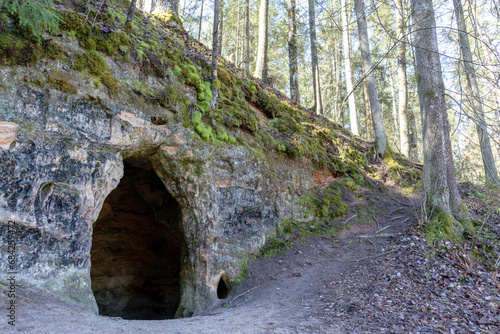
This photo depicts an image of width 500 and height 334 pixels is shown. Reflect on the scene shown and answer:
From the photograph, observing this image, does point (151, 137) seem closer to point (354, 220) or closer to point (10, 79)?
point (10, 79)

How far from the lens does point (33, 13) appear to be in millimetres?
4551

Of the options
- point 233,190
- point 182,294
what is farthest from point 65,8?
point 182,294

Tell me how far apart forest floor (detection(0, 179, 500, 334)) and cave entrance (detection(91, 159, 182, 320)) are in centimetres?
413

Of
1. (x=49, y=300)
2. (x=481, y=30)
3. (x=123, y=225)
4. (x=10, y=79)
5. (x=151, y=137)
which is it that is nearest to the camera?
(x=481, y=30)

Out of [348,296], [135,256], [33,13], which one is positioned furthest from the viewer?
[135,256]

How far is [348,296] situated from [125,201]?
7.18 meters

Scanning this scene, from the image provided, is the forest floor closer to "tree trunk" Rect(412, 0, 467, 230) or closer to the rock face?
the rock face

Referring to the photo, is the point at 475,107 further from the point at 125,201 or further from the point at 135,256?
the point at 135,256

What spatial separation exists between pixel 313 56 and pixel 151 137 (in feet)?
38.3

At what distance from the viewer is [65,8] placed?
565 cm

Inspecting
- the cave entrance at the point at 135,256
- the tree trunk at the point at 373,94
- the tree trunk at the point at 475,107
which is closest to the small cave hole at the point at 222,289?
the cave entrance at the point at 135,256

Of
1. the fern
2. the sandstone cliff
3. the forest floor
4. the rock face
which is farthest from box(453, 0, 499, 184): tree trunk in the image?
the fern

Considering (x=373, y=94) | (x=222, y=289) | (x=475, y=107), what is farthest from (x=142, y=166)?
(x=373, y=94)

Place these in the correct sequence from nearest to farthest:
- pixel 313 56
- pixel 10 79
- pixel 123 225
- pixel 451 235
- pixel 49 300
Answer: pixel 49 300 → pixel 10 79 → pixel 451 235 → pixel 123 225 → pixel 313 56
